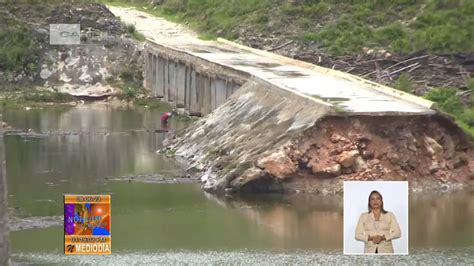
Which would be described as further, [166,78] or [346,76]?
[166,78]

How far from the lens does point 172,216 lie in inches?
1222

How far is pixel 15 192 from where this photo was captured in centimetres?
3422

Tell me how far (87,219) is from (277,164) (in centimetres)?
1321

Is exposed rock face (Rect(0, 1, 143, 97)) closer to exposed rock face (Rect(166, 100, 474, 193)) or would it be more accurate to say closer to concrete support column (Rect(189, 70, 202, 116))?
concrete support column (Rect(189, 70, 202, 116))

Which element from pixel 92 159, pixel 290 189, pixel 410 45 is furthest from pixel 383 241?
pixel 410 45

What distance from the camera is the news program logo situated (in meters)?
20.5

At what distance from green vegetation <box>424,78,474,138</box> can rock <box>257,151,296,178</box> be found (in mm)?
9045

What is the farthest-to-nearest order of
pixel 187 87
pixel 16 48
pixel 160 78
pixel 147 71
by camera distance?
1. pixel 147 71
2. pixel 16 48
3. pixel 160 78
4. pixel 187 87

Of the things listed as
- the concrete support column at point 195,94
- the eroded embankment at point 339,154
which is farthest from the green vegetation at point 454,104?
the concrete support column at point 195,94

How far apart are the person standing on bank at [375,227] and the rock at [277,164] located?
13423mm

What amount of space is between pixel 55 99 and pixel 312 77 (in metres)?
16.9

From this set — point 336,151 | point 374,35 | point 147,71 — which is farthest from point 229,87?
point 147,71

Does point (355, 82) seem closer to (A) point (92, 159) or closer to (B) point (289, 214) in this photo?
(A) point (92, 159)

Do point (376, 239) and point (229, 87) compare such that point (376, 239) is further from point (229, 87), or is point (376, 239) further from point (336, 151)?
point (229, 87)
